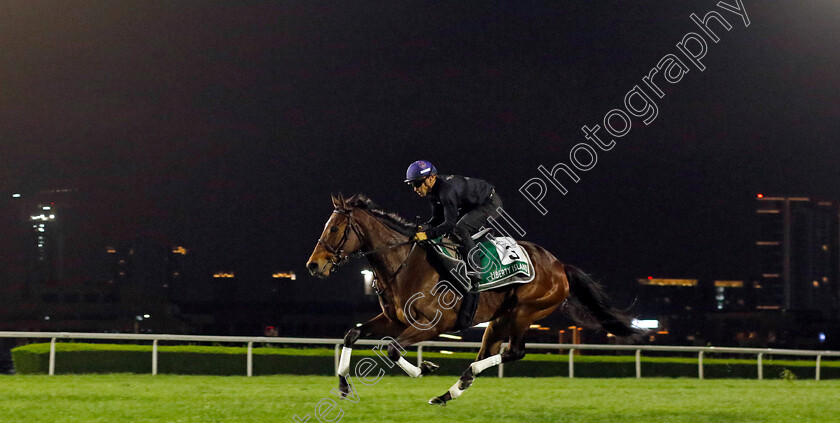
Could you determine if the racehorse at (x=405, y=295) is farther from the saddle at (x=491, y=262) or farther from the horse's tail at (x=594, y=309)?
the horse's tail at (x=594, y=309)

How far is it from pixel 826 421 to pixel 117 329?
68.9m

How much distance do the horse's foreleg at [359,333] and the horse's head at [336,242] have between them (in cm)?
51

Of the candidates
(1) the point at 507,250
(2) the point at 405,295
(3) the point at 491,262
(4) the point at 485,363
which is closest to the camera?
(2) the point at 405,295

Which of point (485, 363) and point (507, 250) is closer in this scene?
point (485, 363)

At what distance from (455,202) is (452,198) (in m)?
0.05

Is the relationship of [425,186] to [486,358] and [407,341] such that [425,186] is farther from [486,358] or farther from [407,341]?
[486,358]

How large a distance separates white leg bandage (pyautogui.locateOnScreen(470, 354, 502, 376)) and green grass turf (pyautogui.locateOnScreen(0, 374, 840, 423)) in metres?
0.31

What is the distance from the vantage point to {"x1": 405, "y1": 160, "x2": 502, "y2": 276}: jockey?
21.9 feet

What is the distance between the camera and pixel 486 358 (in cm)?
678

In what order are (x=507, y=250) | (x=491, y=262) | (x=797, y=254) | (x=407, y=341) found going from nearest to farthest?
(x=407, y=341) < (x=491, y=262) < (x=507, y=250) < (x=797, y=254)

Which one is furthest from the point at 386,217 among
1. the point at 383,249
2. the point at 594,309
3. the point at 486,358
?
the point at 594,309

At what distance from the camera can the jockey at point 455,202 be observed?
6680mm

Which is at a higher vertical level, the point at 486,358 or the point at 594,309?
the point at 594,309

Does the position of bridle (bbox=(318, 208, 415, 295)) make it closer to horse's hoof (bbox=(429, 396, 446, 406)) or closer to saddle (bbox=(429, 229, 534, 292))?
saddle (bbox=(429, 229, 534, 292))
